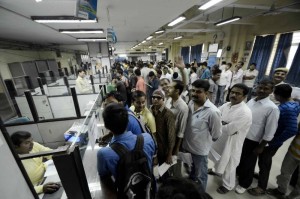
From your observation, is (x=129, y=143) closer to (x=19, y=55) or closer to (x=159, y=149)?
(x=159, y=149)

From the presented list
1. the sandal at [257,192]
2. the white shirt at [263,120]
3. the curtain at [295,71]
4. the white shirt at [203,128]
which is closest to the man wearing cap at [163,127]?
the white shirt at [203,128]

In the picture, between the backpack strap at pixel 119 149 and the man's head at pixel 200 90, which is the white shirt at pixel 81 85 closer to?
the man's head at pixel 200 90

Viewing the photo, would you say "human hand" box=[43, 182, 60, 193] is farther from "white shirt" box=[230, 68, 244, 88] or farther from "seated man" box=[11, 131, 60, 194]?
"white shirt" box=[230, 68, 244, 88]

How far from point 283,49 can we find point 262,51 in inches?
35.9

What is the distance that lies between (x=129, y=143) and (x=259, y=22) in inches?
344

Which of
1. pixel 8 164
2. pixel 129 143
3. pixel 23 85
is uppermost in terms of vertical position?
pixel 8 164

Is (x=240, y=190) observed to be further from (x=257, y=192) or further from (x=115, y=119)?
(x=115, y=119)

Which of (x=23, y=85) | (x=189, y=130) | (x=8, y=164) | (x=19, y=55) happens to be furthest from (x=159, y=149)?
(x=19, y=55)

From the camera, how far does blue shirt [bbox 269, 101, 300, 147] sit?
183 centimetres

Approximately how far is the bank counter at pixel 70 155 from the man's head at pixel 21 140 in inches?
13.5

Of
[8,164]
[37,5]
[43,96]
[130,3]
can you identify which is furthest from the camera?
[43,96]

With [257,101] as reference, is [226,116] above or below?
below

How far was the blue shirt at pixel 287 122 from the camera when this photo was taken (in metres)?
1.83

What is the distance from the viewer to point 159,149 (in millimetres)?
1947
